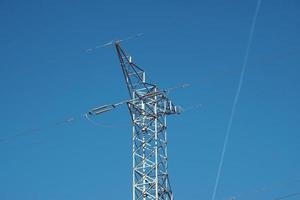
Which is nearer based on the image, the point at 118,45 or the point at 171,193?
the point at 171,193

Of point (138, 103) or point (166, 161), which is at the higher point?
point (138, 103)

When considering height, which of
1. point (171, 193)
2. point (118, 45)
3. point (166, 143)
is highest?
point (118, 45)

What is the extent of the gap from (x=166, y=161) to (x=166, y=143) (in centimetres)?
112

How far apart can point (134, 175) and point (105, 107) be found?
16.1ft

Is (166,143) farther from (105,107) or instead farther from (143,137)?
(105,107)

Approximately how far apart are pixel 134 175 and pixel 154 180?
4.65 feet

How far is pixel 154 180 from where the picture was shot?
4119 centimetres

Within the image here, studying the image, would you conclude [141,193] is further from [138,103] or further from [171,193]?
[138,103]

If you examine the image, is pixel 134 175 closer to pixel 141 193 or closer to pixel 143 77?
pixel 141 193

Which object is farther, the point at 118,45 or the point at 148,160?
the point at 118,45

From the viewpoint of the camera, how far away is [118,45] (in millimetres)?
45094

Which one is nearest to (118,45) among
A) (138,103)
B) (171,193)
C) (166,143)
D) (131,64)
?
(131,64)

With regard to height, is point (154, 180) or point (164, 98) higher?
point (164, 98)

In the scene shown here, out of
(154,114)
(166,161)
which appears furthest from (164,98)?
(166,161)
